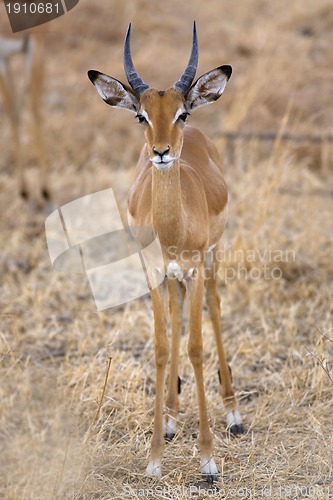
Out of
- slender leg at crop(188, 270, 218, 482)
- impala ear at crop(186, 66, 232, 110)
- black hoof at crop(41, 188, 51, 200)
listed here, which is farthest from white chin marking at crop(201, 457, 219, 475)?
black hoof at crop(41, 188, 51, 200)

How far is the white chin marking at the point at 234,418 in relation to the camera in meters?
4.48

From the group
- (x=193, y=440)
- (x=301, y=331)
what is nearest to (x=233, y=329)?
(x=301, y=331)

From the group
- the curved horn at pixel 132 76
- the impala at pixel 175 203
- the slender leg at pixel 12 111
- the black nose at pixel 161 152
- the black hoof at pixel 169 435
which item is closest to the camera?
the black nose at pixel 161 152

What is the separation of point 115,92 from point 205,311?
2648mm

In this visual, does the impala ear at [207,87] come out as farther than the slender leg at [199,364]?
No

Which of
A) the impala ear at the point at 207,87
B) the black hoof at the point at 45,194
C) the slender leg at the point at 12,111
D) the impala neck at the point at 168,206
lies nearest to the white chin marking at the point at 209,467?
the impala neck at the point at 168,206

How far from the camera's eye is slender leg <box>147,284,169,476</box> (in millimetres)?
3943

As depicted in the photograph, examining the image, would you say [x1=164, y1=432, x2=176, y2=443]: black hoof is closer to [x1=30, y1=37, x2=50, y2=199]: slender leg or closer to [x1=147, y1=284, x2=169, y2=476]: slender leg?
[x1=147, y1=284, x2=169, y2=476]: slender leg

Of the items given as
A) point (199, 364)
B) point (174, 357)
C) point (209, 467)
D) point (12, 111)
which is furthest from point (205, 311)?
point (12, 111)

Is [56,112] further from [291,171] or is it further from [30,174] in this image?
[291,171]

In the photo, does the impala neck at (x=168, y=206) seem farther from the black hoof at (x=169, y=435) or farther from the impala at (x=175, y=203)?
the black hoof at (x=169, y=435)

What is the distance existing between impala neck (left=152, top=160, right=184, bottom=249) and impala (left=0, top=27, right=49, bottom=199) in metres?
4.51

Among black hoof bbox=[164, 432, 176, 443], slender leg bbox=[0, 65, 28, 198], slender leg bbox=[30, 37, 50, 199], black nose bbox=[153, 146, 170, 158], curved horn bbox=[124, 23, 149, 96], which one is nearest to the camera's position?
black nose bbox=[153, 146, 170, 158]

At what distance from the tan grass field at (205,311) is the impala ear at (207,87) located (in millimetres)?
1558
